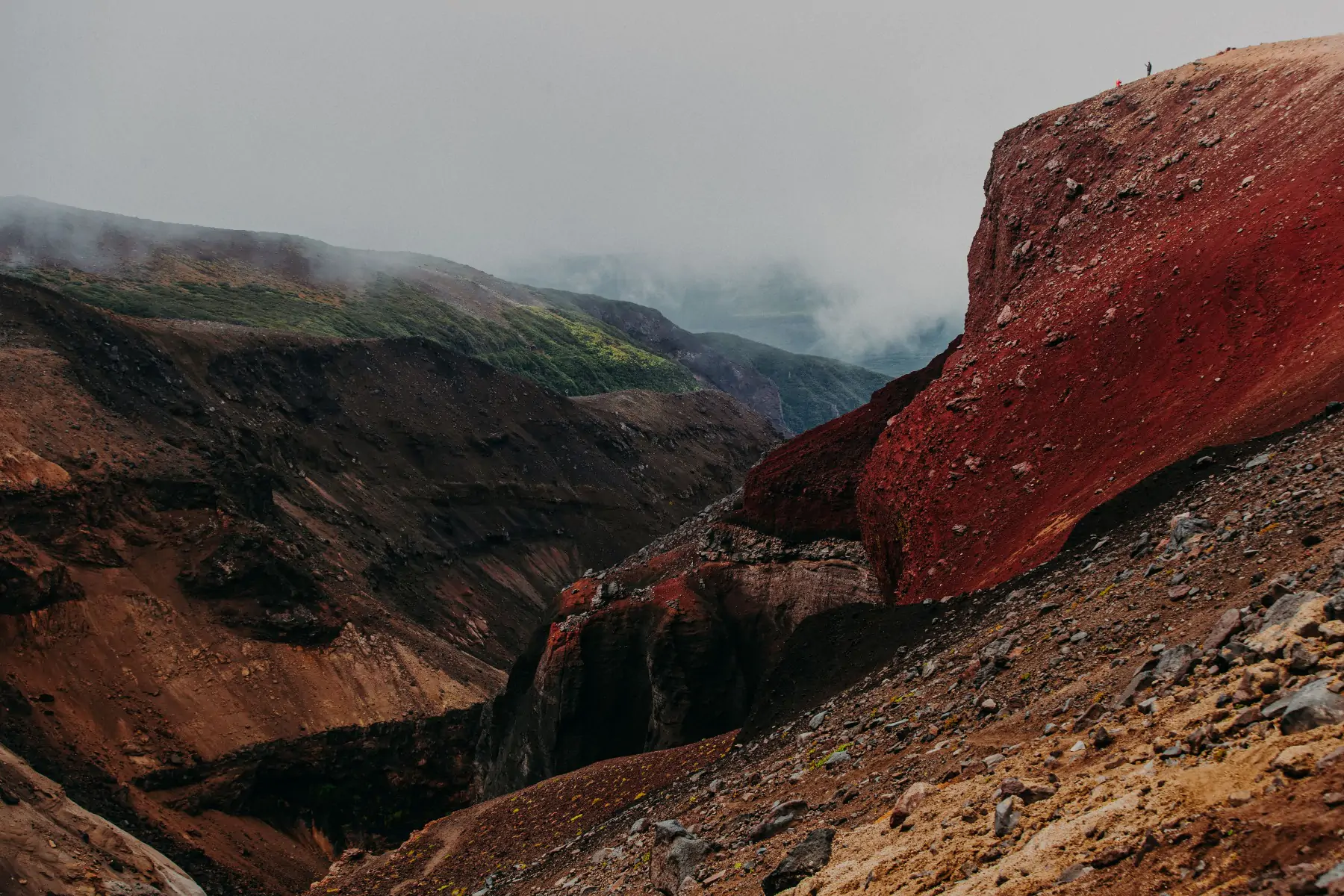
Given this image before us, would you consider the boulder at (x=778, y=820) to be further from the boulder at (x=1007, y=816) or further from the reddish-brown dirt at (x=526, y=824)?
the reddish-brown dirt at (x=526, y=824)

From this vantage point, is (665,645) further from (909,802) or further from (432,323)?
(432,323)

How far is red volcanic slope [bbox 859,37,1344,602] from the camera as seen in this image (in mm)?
Result: 16922

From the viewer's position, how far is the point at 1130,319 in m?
20.5

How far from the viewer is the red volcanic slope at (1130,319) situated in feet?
55.5

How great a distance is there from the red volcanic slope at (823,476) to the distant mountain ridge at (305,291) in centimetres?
7716

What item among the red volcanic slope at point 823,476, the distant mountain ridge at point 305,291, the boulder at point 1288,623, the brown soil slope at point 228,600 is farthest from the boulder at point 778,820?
the distant mountain ridge at point 305,291

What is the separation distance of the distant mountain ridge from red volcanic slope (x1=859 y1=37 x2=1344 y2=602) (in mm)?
83524

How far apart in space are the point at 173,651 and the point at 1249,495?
43.4m

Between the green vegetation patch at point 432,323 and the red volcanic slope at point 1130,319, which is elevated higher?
the green vegetation patch at point 432,323

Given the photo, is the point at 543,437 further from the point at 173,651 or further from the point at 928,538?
the point at 928,538

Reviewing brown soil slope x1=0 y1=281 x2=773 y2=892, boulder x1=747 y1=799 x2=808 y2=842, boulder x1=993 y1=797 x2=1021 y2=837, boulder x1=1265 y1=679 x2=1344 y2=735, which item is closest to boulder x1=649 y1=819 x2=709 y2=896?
boulder x1=747 y1=799 x2=808 y2=842

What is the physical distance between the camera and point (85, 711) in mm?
37375

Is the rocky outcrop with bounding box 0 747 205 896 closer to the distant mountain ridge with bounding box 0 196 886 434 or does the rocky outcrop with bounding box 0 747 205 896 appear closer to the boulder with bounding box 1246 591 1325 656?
the boulder with bounding box 1246 591 1325 656

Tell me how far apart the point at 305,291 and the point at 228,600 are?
83.9 meters
